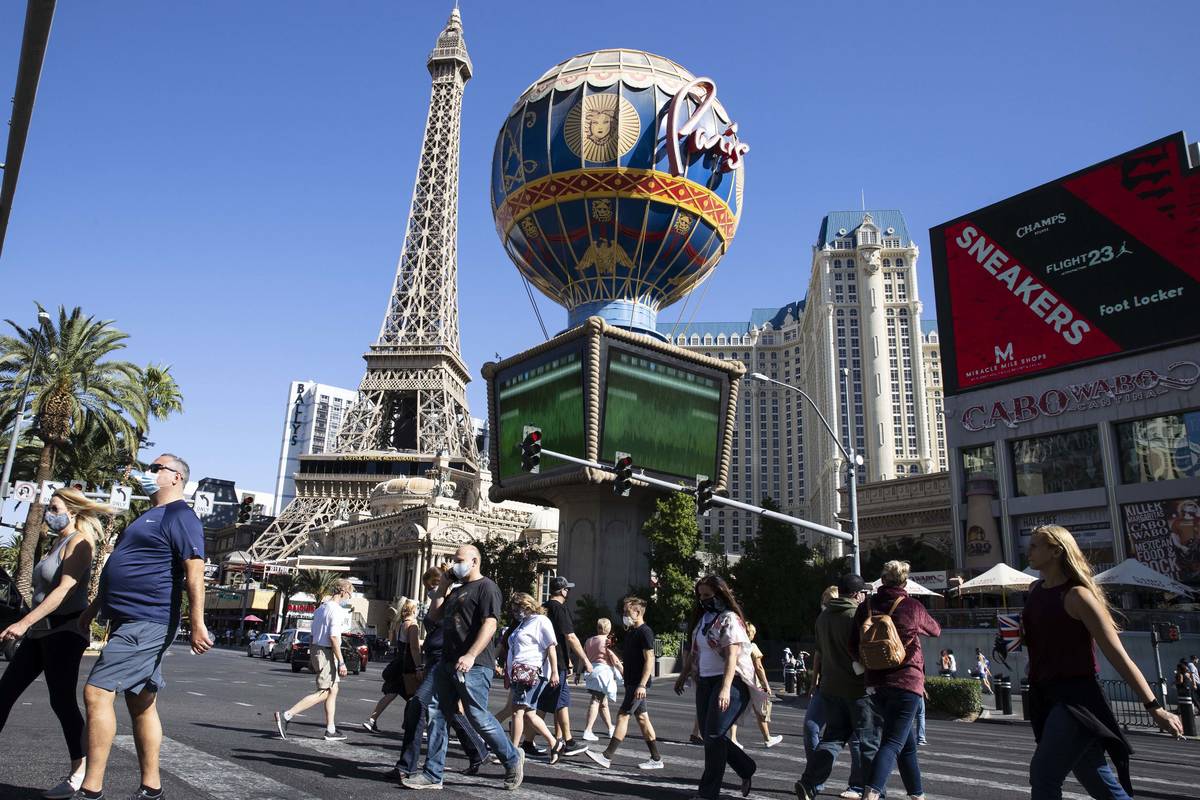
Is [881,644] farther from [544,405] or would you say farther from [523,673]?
[544,405]

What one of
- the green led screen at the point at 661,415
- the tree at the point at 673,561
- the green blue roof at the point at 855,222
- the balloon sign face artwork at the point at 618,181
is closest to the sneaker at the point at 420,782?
the green led screen at the point at 661,415

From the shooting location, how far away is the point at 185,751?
23.9ft

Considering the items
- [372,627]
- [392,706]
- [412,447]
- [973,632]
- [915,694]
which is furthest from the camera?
[412,447]

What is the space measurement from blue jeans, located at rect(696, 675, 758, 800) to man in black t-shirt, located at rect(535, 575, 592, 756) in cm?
241

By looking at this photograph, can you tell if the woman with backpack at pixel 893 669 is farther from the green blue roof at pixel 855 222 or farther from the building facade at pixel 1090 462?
the green blue roof at pixel 855 222

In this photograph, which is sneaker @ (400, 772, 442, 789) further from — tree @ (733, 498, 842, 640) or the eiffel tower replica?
the eiffel tower replica

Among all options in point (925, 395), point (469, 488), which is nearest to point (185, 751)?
point (469, 488)

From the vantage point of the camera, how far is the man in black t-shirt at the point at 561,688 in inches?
348

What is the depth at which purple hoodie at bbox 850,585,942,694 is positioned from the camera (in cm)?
598

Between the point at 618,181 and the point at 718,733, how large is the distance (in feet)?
97.1

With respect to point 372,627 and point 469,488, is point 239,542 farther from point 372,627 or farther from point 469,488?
point 372,627

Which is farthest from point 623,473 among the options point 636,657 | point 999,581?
point 999,581

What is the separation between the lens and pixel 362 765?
7.21 m

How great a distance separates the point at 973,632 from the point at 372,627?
45060mm
